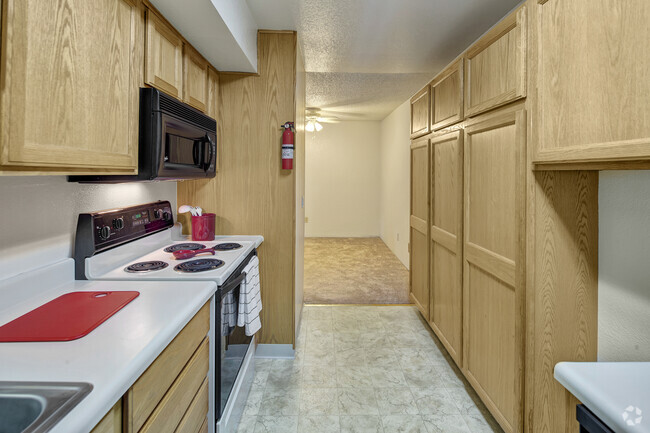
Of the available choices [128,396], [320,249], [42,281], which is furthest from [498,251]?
[320,249]

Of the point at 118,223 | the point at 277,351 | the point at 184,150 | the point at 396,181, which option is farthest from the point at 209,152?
the point at 396,181

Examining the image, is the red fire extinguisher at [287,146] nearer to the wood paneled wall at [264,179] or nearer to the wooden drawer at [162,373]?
the wood paneled wall at [264,179]

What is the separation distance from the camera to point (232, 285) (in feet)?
5.29

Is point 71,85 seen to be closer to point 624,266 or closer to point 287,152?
point 287,152

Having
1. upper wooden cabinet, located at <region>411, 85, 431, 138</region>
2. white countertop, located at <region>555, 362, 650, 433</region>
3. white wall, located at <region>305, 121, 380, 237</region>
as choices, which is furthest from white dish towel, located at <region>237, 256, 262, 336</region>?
white wall, located at <region>305, 121, 380, 237</region>

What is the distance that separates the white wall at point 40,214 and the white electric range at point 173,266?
6 centimetres

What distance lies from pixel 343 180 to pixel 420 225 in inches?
172

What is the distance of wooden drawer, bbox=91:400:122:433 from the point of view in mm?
691

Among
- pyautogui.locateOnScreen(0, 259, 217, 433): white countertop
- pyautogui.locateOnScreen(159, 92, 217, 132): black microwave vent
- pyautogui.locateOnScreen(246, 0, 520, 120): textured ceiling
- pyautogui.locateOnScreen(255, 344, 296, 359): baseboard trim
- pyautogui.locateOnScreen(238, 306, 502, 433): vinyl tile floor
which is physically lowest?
pyautogui.locateOnScreen(238, 306, 502, 433): vinyl tile floor

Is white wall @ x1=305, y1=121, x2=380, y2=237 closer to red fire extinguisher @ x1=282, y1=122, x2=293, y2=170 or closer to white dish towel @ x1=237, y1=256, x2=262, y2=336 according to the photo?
red fire extinguisher @ x1=282, y1=122, x2=293, y2=170

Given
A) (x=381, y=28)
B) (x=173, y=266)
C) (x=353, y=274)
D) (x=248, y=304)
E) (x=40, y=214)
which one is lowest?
(x=353, y=274)

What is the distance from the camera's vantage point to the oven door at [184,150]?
1.50 meters

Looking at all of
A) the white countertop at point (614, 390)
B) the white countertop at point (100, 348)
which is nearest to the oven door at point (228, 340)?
the white countertop at point (100, 348)

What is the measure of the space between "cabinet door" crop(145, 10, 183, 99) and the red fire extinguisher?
0.74 meters
